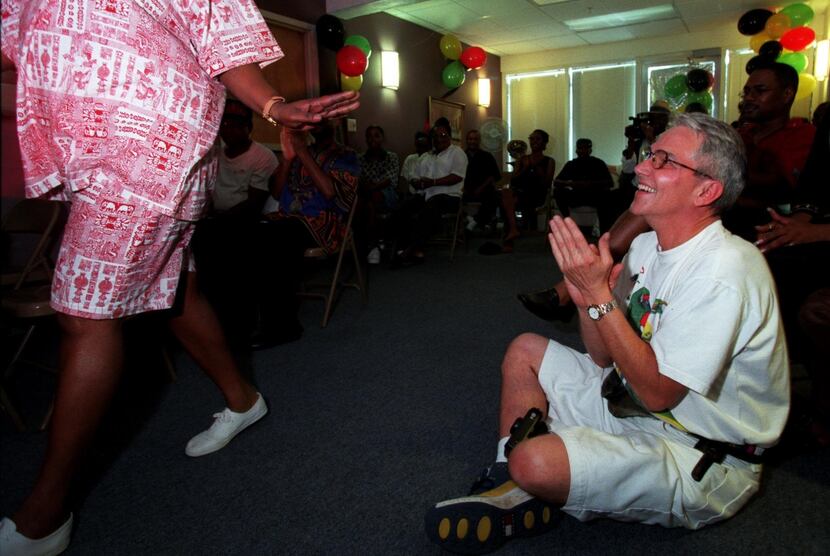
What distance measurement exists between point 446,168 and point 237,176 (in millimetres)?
2599

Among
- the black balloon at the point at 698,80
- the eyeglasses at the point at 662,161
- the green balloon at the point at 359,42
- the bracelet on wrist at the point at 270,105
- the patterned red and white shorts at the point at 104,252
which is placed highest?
the green balloon at the point at 359,42

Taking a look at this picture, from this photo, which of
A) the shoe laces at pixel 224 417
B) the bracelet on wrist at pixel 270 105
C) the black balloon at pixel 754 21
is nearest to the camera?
the bracelet on wrist at pixel 270 105

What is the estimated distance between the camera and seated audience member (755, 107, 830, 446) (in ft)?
5.05

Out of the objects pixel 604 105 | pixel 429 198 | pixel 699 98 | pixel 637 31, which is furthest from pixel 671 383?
pixel 604 105

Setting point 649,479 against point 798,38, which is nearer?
point 649,479

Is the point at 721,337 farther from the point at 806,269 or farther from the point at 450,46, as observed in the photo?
the point at 450,46

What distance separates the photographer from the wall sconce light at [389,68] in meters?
6.63

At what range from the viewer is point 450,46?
293 inches

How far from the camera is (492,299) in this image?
11.4 feet

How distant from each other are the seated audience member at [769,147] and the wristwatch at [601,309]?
1251mm

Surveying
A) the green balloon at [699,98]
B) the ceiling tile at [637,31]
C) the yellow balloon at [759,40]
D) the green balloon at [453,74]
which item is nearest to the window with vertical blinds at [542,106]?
the ceiling tile at [637,31]

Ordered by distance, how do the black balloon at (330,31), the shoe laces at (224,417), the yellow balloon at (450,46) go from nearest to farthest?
the shoe laces at (224,417)
the black balloon at (330,31)
the yellow balloon at (450,46)

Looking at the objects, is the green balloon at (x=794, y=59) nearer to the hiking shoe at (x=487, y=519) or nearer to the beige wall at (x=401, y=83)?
the beige wall at (x=401, y=83)

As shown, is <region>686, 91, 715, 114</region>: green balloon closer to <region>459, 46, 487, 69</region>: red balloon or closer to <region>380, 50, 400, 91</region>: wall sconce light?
<region>459, 46, 487, 69</region>: red balloon
